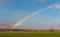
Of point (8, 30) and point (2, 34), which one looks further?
point (8, 30)

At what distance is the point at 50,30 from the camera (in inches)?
234

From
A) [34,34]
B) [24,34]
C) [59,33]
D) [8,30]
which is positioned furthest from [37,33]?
[8,30]

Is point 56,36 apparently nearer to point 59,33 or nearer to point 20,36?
point 59,33

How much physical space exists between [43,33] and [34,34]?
39 centimetres

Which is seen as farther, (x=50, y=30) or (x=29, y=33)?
(x=50, y=30)

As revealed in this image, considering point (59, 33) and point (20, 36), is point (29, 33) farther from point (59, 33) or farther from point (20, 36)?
point (59, 33)

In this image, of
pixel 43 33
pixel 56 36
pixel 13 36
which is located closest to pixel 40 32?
pixel 43 33

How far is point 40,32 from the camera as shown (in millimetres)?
5684

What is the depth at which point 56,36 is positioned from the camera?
5.30 meters

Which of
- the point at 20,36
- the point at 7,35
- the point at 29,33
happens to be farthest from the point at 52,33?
Answer: the point at 7,35

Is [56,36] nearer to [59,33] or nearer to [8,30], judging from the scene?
[59,33]

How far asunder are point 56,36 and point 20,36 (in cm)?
146

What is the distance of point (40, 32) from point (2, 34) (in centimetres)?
162

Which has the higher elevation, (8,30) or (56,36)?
(8,30)
